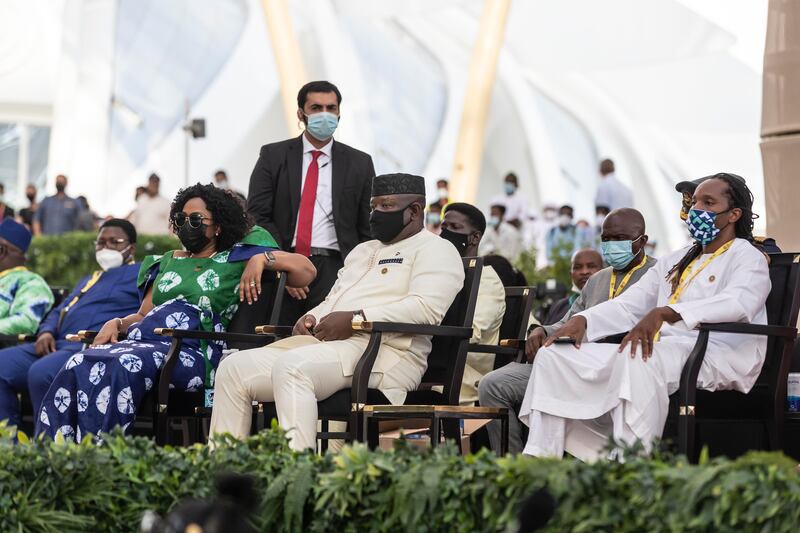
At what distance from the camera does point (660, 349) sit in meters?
5.59

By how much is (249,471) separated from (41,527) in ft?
2.06

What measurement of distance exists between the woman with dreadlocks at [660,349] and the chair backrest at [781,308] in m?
0.08

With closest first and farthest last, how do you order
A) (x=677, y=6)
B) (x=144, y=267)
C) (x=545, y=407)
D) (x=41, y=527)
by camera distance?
(x=41, y=527), (x=545, y=407), (x=144, y=267), (x=677, y=6)

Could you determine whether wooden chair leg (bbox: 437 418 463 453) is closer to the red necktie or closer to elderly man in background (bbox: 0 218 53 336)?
the red necktie

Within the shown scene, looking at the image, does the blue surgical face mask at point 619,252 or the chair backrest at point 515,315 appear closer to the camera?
the blue surgical face mask at point 619,252

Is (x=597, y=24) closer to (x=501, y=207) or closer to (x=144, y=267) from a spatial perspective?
(x=501, y=207)

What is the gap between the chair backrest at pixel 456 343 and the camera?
611cm

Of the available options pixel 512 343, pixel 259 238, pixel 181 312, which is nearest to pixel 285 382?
pixel 181 312

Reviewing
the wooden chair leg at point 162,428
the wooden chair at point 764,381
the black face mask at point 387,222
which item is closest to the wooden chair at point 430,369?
the black face mask at point 387,222

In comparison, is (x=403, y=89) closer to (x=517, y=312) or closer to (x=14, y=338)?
(x=14, y=338)

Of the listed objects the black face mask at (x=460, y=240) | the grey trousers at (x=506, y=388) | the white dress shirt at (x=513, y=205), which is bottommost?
the grey trousers at (x=506, y=388)

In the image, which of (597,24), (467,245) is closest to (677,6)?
(597,24)

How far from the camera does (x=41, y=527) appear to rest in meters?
3.91

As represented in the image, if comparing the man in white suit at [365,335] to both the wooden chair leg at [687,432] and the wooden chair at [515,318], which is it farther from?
the wooden chair leg at [687,432]
